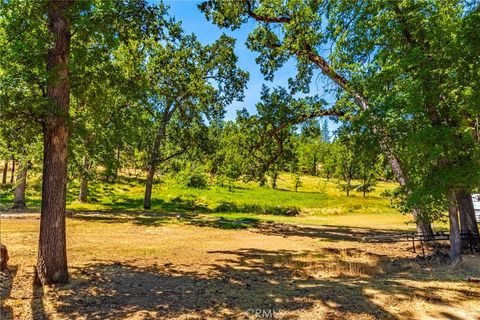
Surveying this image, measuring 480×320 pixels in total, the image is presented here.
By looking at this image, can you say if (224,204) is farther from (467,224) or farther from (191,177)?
(467,224)

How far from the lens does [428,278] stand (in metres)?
9.17

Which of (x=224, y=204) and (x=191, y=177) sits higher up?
(x=191, y=177)

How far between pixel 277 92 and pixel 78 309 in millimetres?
14874

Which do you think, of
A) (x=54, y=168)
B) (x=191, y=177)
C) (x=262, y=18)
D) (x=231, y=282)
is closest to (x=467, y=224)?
(x=231, y=282)

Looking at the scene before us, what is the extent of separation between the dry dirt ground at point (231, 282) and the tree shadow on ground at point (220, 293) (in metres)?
0.02

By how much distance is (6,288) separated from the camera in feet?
25.3

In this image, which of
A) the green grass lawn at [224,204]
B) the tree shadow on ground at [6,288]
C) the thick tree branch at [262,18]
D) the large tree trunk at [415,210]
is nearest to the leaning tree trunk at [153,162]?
the green grass lawn at [224,204]

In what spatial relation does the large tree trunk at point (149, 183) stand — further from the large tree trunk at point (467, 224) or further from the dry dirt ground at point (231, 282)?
the large tree trunk at point (467, 224)

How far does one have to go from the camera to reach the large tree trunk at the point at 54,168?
8156 mm

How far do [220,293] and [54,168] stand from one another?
4821 mm

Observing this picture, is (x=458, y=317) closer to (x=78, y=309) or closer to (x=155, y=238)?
(x=78, y=309)

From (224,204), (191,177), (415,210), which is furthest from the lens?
(191,177)

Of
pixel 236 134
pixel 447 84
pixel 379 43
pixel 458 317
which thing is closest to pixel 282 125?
pixel 236 134

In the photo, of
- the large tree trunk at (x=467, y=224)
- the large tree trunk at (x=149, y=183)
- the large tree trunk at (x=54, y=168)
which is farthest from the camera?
the large tree trunk at (x=149, y=183)
